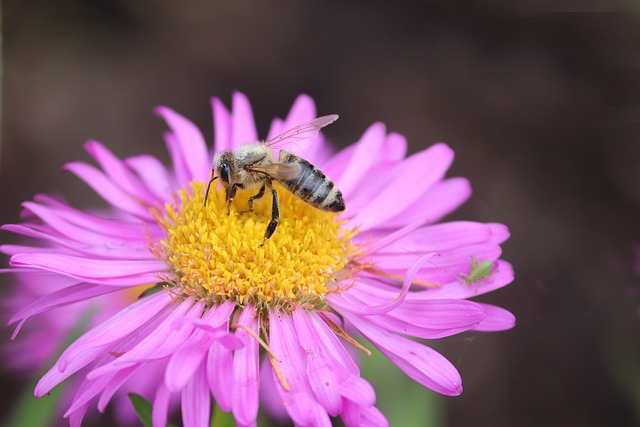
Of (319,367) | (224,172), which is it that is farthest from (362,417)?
(224,172)

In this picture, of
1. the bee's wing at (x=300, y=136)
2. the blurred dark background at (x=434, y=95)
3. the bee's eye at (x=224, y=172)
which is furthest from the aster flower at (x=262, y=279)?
the blurred dark background at (x=434, y=95)

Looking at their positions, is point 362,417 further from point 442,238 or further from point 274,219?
point 442,238

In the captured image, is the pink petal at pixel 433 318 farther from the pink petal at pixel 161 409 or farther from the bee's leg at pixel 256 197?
the pink petal at pixel 161 409

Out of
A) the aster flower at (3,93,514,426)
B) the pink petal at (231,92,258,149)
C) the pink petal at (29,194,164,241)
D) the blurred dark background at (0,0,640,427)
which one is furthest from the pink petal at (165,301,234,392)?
the blurred dark background at (0,0,640,427)

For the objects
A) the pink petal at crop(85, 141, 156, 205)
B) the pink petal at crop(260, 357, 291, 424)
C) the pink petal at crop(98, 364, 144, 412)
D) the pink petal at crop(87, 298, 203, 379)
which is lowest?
the pink petal at crop(260, 357, 291, 424)

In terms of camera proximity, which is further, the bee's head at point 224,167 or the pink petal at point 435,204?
the pink petal at point 435,204

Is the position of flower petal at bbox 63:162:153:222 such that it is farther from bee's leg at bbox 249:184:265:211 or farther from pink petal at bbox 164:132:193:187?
bee's leg at bbox 249:184:265:211
